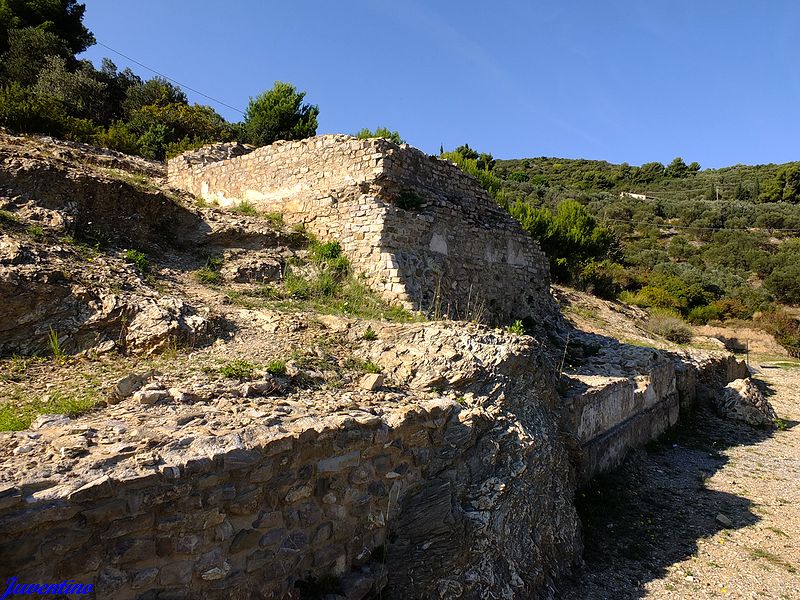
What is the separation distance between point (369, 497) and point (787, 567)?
4647mm

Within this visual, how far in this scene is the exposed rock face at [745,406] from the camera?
1068 cm

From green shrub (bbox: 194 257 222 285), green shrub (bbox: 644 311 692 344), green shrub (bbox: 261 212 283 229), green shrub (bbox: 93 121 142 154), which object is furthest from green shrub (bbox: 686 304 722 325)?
green shrub (bbox: 93 121 142 154)

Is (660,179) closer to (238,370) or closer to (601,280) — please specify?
(601,280)

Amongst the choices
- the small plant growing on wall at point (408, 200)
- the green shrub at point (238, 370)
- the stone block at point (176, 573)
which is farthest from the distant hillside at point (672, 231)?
the stone block at point (176, 573)

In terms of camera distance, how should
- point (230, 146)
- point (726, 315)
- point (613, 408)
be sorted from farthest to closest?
point (726, 315)
point (230, 146)
point (613, 408)

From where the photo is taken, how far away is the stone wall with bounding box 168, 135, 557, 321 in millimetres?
7312

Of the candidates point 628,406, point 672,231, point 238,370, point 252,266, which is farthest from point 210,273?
point 672,231

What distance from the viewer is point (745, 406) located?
10773 millimetres

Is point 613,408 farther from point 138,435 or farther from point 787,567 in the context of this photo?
point 138,435

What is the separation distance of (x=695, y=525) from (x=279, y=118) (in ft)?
54.8

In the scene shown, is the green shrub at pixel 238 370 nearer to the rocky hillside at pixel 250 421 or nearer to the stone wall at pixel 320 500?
the rocky hillside at pixel 250 421

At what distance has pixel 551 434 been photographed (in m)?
5.49

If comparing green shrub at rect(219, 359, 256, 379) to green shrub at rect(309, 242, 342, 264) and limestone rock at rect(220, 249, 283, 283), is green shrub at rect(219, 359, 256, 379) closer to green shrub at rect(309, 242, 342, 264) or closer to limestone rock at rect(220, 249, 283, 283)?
limestone rock at rect(220, 249, 283, 283)

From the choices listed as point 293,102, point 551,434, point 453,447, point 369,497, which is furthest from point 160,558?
point 293,102
